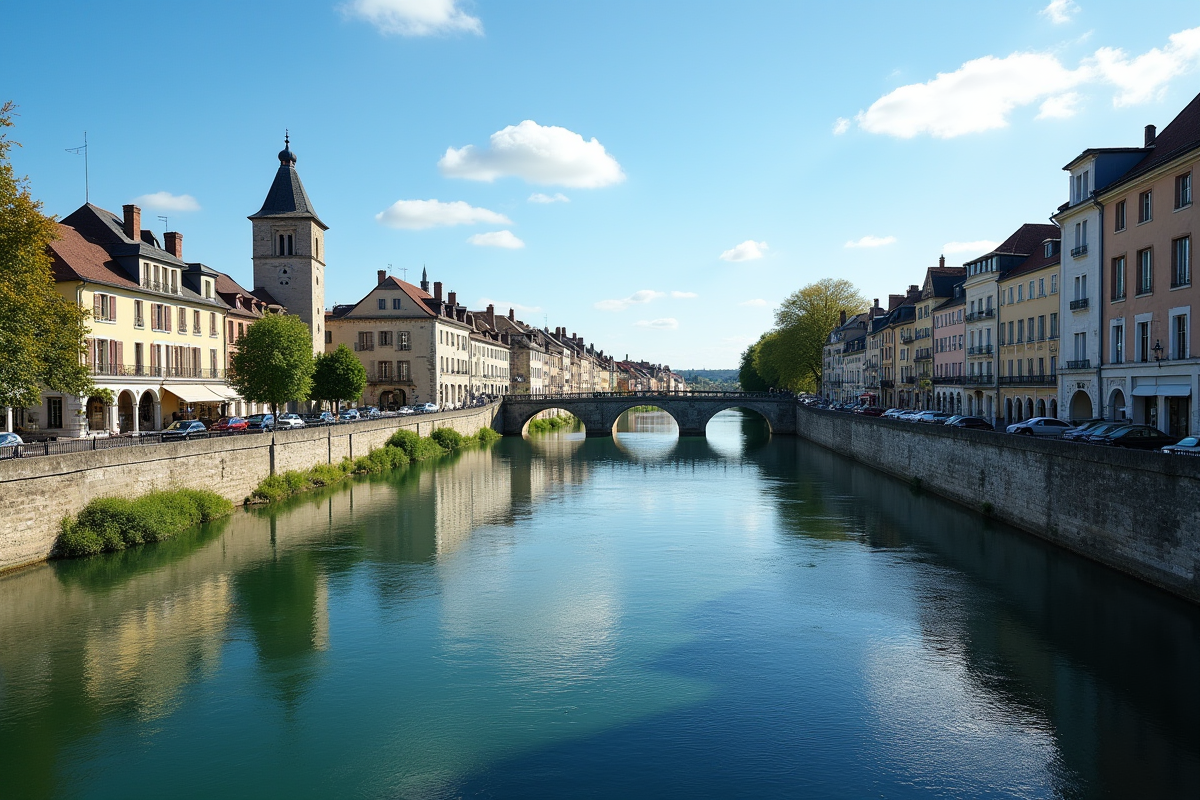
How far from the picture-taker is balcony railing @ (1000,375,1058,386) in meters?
44.4

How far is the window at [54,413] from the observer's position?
126 feet

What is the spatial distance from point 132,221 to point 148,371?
8650mm

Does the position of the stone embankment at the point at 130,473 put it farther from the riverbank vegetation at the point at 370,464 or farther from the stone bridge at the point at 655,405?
the stone bridge at the point at 655,405

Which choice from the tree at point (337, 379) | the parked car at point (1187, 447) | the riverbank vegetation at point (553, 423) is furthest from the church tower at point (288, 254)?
the parked car at point (1187, 447)

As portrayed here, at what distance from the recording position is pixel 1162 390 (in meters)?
30.6

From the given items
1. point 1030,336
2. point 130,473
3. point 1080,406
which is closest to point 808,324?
point 1030,336

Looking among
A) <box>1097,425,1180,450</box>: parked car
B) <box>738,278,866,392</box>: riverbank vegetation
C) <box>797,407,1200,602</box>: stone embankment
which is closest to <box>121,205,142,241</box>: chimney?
<box>797,407,1200,602</box>: stone embankment

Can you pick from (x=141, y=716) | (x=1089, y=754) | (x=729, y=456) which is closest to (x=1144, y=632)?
(x=1089, y=754)

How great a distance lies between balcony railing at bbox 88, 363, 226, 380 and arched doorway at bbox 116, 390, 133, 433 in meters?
1.32

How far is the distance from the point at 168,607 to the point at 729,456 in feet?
157

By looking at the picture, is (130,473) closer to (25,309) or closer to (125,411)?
(25,309)

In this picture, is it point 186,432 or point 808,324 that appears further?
point 808,324

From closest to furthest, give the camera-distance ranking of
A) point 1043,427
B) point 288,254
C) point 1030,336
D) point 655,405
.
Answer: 1. point 1043,427
2. point 1030,336
3. point 288,254
4. point 655,405

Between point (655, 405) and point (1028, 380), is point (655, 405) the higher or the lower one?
the lower one
